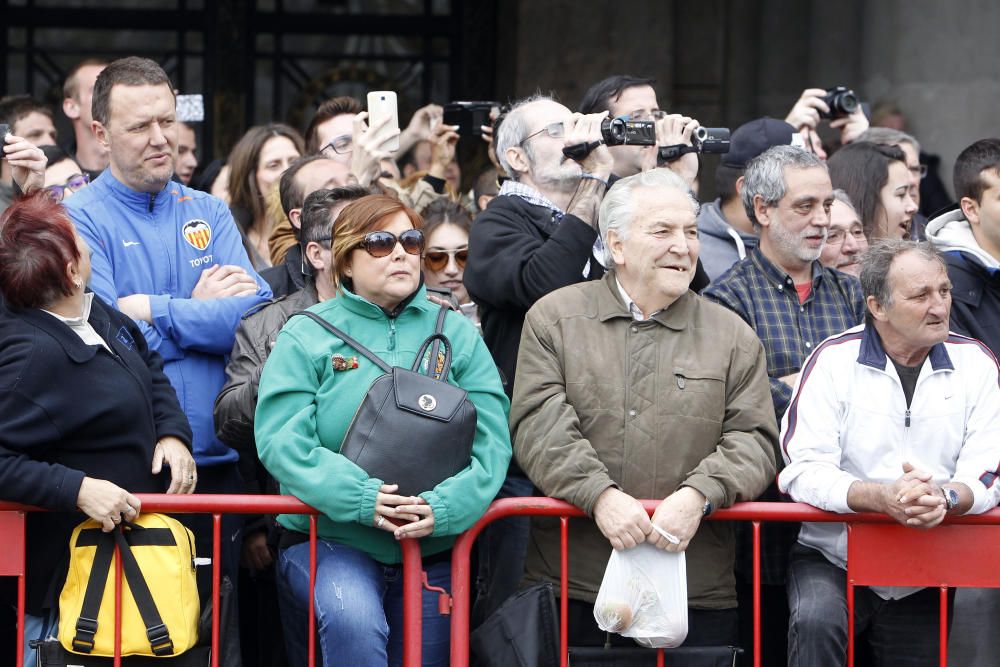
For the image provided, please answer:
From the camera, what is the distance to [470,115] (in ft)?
20.0

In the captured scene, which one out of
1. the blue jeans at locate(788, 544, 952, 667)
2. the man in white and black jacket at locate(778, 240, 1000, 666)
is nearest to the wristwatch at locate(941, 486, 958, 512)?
the man in white and black jacket at locate(778, 240, 1000, 666)

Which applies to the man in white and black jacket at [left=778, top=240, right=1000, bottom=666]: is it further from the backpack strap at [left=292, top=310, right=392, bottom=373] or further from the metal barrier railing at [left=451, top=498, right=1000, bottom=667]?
the backpack strap at [left=292, top=310, right=392, bottom=373]

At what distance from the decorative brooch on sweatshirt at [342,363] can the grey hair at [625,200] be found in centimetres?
86

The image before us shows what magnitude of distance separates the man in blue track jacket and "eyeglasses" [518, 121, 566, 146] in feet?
3.33

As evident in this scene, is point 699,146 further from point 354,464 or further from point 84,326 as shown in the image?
point 84,326

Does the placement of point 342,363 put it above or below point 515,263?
below

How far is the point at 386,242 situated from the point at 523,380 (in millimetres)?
552

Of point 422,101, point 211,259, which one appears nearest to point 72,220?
point 211,259

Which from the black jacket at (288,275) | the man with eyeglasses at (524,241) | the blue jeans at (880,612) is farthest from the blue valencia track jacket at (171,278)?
the blue jeans at (880,612)

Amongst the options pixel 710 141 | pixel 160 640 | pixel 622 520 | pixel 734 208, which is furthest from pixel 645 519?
pixel 734 208

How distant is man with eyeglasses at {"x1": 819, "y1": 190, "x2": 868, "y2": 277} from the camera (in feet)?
17.7

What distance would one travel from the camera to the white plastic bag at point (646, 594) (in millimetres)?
4066

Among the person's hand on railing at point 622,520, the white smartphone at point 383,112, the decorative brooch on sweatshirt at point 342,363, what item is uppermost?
the white smartphone at point 383,112

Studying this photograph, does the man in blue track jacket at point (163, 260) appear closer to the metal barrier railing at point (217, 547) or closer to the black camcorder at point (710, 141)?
the metal barrier railing at point (217, 547)
